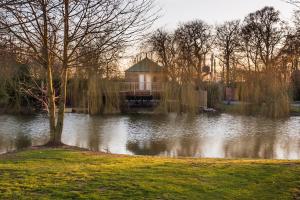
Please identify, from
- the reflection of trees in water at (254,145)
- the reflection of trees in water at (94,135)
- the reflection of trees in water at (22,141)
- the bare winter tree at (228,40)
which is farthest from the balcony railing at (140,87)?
the reflection of trees in water at (22,141)

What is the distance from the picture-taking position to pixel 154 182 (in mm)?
5848

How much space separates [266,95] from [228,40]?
58.8 feet

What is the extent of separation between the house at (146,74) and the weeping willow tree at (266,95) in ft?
23.2

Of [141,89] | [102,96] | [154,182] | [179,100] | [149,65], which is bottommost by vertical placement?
[154,182]

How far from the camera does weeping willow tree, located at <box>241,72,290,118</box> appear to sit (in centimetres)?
2653

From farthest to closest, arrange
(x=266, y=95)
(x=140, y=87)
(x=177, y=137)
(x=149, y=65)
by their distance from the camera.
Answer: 1. (x=149, y=65)
2. (x=140, y=87)
3. (x=266, y=95)
4. (x=177, y=137)

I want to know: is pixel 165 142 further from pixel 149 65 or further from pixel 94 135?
pixel 149 65

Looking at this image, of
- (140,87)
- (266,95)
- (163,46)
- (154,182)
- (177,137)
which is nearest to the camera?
(154,182)

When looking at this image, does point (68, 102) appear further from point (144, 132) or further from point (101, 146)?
point (101, 146)

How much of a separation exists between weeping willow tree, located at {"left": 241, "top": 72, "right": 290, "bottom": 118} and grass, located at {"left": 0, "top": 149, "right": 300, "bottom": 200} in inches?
784

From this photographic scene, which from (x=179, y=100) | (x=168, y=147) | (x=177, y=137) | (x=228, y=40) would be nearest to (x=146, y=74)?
(x=228, y=40)

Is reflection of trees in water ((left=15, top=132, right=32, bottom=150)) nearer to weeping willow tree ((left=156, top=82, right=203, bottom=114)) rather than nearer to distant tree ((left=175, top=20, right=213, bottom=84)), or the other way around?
weeping willow tree ((left=156, top=82, right=203, bottom=114))

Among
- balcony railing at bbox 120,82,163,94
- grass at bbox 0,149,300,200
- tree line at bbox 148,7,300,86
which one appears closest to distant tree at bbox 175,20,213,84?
tree line at bbox 148,7,300,86

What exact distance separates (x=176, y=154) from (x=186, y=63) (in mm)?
24839
